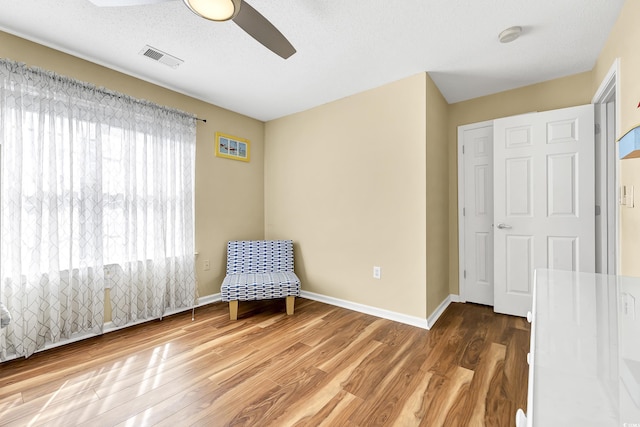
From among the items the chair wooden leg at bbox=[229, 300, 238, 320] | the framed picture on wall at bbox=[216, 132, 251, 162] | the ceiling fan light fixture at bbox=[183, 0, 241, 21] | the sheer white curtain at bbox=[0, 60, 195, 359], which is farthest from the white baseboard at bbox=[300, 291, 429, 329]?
the ceiling fan light fixture at bbox=[183, 0, 241, 21]

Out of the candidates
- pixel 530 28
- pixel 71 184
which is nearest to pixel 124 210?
pixel 71 184

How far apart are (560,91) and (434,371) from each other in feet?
9.41

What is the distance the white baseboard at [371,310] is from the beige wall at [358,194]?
0.16 feet

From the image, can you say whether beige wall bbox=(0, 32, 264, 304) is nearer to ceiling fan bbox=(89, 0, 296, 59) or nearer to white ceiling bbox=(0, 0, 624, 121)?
white ceiling bbox=(0, 0, 624, 121)

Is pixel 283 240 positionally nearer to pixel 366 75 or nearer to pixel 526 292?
pixel 366 75

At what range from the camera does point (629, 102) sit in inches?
65.0

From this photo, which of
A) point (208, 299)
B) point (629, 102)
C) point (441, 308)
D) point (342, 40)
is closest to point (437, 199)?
point (441, 308)

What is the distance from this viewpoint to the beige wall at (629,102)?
1542 mm

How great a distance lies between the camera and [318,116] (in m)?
3.30

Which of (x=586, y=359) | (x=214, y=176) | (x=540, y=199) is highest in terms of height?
(x=214, y=176)

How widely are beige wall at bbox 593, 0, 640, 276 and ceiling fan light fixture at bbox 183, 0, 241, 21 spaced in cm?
222

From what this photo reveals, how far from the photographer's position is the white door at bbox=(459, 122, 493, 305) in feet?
9.86

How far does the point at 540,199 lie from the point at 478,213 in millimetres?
590

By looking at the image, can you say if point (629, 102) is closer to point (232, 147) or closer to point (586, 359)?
point (586, 359)
